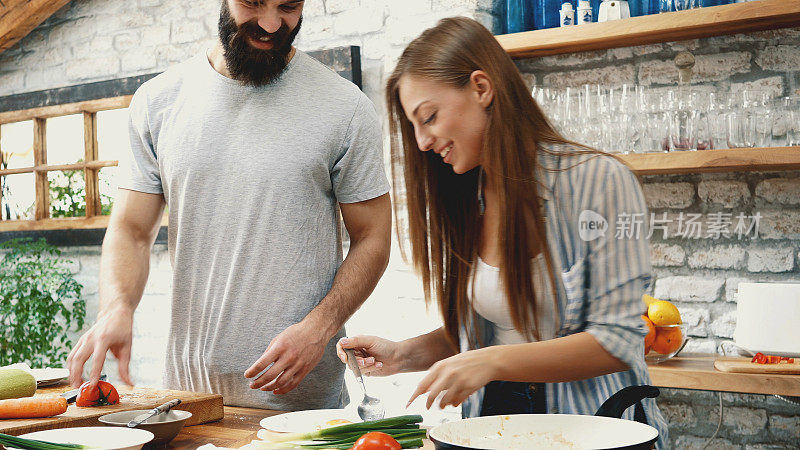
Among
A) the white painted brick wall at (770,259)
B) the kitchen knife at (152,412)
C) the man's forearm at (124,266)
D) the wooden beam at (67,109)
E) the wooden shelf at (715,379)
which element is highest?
the wooden beam at (67,109)

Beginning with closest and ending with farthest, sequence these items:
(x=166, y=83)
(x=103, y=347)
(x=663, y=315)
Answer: (x=103, y=347)
(x=166, y=83)
(x=663, y=315)

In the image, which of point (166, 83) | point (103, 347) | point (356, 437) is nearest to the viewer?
point (356, 437)

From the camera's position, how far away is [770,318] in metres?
2.74

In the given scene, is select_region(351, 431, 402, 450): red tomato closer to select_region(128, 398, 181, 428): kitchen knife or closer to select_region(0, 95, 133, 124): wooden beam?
select_region(128, 398, 181, 428): kitchen knife

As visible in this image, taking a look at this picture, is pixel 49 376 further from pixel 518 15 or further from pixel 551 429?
pixel 518 15

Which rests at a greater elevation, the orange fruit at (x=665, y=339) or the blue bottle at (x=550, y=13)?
the blue bottle at (x=550, y=13)

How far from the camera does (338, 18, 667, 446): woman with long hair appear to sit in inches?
58.4

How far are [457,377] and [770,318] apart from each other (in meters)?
1.79

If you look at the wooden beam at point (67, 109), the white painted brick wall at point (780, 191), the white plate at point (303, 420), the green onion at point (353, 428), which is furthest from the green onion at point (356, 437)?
the wooden beam at point (67, 109)

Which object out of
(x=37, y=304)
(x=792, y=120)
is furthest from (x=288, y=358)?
(x=37, y=304)

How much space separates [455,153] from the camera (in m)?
1.71

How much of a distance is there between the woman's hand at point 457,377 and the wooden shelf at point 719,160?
5.10 ft

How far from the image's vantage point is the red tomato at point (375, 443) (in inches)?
47.0

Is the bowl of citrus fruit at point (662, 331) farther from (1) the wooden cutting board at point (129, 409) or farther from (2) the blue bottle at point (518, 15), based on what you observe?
(1) the wooden cutting board at point (129, 409)
